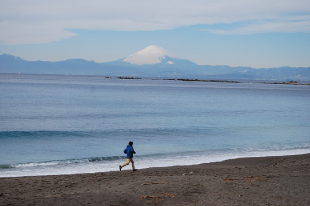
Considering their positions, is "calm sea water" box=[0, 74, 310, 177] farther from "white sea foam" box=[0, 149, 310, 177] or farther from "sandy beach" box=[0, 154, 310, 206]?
"sandy beach" box=[0, 154, 310, 206]

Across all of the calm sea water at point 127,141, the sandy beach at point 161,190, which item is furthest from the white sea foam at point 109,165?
the sandy beach at point 161,190

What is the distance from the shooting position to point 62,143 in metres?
25.0

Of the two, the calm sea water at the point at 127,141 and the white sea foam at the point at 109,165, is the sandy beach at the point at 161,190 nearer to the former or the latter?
the white sea foam at the point at 109,165

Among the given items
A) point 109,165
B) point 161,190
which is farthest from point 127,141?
point 161,190

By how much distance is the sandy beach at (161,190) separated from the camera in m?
10.2

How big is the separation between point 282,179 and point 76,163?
1039 cm

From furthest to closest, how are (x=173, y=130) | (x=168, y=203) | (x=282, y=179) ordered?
1. (x=173, y=130)
2. (x=282, y=179)
3. (x=168, y=203)

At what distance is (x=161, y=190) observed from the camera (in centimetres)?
1130

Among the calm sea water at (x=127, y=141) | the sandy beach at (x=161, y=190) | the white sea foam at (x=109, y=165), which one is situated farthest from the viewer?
the calm sea water at (x=127, y=141)

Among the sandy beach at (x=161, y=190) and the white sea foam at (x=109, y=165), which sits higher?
the sandy beach at (x=161, y=190)

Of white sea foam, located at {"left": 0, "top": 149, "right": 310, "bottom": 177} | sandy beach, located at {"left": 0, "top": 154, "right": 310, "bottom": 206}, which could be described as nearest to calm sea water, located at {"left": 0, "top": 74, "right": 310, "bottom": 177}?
white sea foam, located at {"left": 0, "top": 149, "right": 310, "bottom": 177}

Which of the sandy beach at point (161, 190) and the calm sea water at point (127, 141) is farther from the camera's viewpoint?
the calm sea water at point (127, 141)

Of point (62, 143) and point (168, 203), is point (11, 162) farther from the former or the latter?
point (168, 203)

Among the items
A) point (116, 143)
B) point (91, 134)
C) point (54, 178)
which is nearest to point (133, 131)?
point (91, 134)
